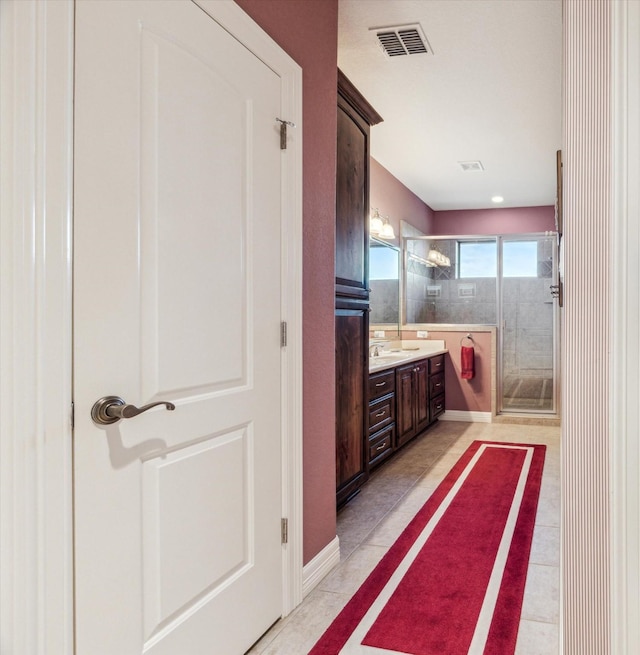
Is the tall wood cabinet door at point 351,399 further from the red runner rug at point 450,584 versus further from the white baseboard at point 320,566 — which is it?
the white baseboard at point 320,566

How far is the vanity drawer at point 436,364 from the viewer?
579cm

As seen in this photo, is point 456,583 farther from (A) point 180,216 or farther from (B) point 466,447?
(B) point 466,447

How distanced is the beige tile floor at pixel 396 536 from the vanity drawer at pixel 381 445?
0.42 feet

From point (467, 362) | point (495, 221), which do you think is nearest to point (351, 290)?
point (467, 362)

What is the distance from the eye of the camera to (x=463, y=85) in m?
3.82

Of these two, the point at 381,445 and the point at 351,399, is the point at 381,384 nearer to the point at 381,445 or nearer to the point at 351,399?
the point at 381,445

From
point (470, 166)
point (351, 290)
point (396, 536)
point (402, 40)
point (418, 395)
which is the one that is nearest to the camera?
point (396, 536)

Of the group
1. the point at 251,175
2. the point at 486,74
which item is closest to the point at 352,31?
the point at 486,74

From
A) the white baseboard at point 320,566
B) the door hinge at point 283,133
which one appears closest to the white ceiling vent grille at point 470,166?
the door hinge at point 283,133

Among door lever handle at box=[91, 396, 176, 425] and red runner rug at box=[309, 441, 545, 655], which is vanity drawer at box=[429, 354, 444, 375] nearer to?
red runner rug at box=[309, 441, 545, 655]

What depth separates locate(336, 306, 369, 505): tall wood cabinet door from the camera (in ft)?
10.0

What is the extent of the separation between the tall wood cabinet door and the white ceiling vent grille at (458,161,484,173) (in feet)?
9.87

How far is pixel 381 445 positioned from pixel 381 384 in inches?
17.3

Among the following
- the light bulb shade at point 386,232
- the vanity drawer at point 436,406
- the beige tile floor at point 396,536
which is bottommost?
the beige tile floor at point 396,536
